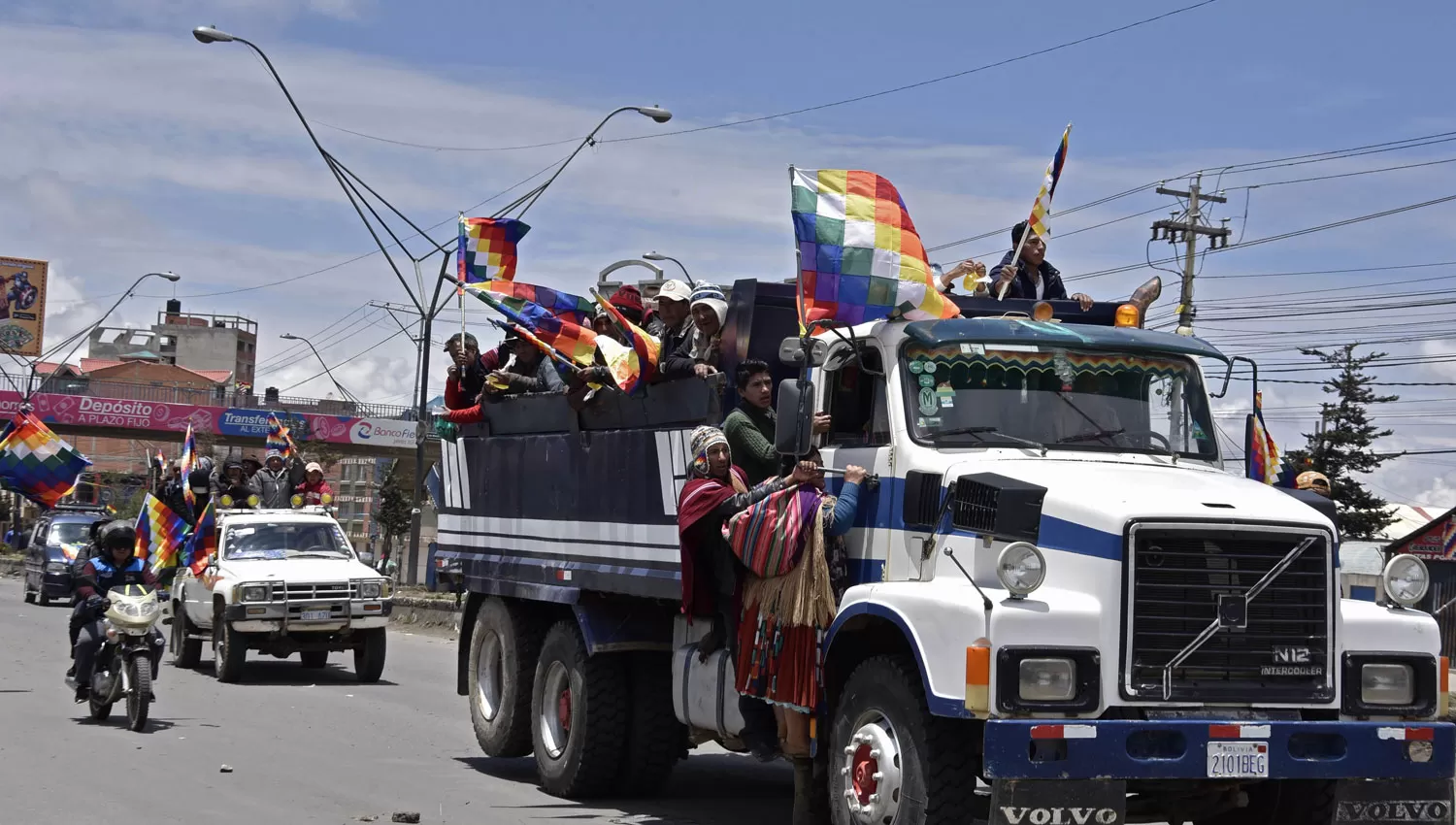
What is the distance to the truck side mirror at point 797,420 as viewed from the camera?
844 centimetres

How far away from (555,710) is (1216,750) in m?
5.55

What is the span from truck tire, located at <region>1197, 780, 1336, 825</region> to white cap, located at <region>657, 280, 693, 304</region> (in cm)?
436

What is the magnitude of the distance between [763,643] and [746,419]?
1.26m

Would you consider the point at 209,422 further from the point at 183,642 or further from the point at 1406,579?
the point at 1406,579

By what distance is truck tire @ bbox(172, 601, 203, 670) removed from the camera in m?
21.3

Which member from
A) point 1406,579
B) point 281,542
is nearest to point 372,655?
point 281,542

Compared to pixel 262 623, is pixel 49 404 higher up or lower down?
higher up

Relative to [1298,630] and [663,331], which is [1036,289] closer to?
[663,331]

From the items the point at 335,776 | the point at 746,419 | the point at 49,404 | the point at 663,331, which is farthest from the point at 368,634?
the point at 49,404

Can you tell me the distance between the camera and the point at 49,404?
7375 cm

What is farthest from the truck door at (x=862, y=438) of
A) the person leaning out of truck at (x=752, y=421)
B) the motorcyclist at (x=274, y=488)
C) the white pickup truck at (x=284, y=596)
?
the motorcyclist at (x=274, y=488)

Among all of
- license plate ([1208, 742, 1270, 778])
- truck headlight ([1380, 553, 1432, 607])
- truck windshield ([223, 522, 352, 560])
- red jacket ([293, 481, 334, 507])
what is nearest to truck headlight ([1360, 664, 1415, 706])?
truck headlight ([1380, 553, 1432, 607])

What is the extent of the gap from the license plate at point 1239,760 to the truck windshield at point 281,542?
49.8 feet

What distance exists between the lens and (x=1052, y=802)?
700 cm
